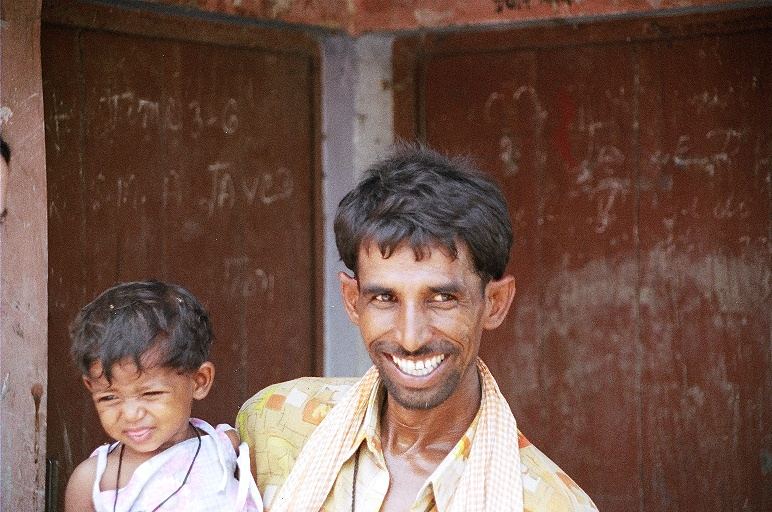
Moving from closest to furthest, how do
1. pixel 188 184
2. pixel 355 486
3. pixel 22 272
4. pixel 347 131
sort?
pixel 355 486 → pixel 22 272 → pixel 188 184 → pixel 347 131

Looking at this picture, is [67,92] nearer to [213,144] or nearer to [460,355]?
[213,144]

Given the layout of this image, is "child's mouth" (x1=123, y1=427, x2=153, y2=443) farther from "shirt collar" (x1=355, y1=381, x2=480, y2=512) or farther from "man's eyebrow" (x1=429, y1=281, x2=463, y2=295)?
"man's eyebrow" (x1=429, y1=281, x2=463, y2=295)

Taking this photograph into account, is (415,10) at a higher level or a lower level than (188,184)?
higher

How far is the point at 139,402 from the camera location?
8.23 feet

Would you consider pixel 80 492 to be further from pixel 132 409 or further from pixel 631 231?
pixel 631 231

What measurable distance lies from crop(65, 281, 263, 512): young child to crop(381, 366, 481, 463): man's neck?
1.12ft

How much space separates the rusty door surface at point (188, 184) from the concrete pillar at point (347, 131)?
0.06 meters

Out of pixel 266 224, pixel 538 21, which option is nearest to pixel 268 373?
pixel 266 224

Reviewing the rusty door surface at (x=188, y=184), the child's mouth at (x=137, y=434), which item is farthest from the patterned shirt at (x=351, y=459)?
the rusty door surface at (x=188, y=184)

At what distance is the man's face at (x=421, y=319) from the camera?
235 cm

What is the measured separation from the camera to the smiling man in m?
2.32

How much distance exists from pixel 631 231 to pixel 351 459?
2168mm

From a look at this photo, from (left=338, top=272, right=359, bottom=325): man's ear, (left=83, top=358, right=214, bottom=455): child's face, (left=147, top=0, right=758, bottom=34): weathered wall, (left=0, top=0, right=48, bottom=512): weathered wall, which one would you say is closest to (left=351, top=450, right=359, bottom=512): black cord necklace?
(left=338, top=272, right=359, bottom=325): man's ear

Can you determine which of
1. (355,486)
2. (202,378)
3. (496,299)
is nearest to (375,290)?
(496,299)
